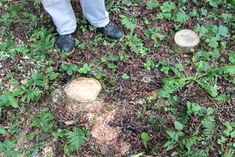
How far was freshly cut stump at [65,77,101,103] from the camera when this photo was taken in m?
3.29

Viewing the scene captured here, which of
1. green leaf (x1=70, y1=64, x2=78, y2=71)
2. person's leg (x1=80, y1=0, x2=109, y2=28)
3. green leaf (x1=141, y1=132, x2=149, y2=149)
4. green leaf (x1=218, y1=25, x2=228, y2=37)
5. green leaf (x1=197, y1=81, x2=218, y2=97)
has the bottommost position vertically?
green leaf (x1=141, y1=132, x2=149, y2=149)

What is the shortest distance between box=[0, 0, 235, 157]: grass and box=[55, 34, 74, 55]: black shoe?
0.06 m

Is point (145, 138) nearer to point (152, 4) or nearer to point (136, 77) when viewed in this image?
point (136, 77)

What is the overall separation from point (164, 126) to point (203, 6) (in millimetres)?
1552

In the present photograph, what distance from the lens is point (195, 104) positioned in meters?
3.24

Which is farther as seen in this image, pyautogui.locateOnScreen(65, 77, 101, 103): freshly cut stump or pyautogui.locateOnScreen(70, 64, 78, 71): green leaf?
pyautogui.locateOnScreen(70, 64, 78, 71): green leaf

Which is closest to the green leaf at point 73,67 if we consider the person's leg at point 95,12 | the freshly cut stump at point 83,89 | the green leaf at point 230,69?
the freshly cut stump at point 83,89


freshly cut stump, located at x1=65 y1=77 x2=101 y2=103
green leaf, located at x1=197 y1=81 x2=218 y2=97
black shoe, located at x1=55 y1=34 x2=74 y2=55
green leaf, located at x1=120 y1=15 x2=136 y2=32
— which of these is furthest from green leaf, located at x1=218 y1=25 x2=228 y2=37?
black shoe, located at x1=55 y1=34 x2=74 y2=55

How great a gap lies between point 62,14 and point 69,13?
0.28ft

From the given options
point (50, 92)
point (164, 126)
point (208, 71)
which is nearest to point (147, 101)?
point (164, 126)

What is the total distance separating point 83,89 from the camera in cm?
333

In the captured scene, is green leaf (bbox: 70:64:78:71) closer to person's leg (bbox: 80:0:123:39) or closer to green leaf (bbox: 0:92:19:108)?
person's leg (bbox: 80:0:123:39)

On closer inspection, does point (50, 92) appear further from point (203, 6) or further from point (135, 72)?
point (203, 6)

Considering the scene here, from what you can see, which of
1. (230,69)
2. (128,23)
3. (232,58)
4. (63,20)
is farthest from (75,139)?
(232,58)
